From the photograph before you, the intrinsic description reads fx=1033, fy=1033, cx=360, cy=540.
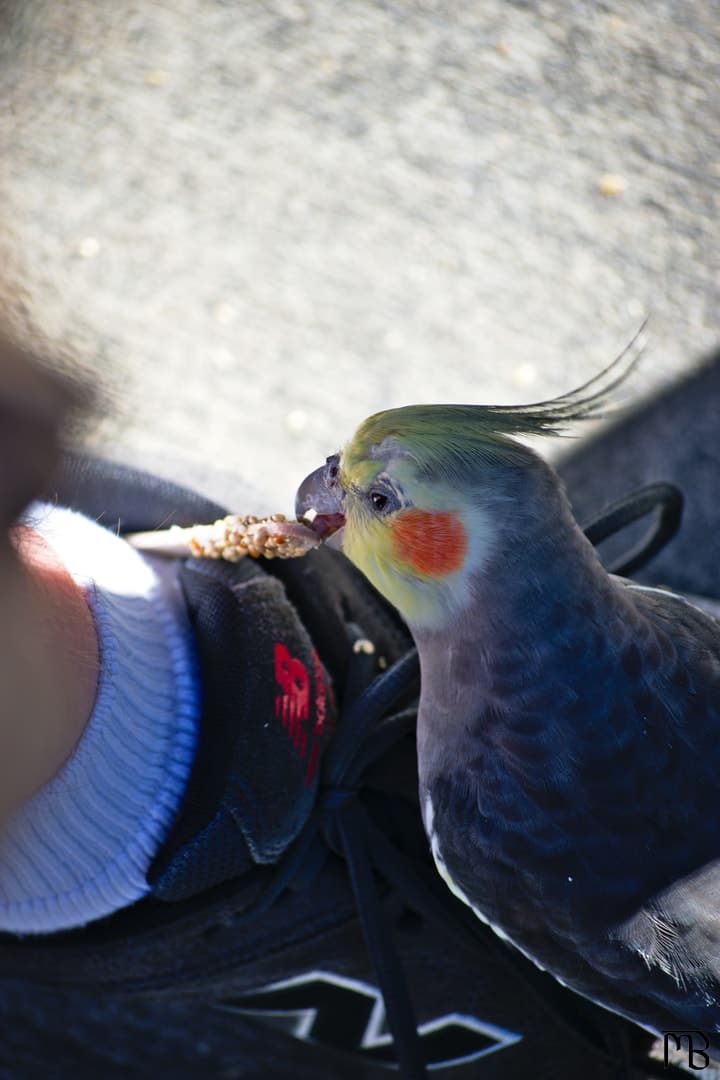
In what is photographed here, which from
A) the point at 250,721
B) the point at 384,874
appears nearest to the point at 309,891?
the point at 384,874

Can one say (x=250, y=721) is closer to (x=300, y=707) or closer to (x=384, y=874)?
(x=300, y=707)

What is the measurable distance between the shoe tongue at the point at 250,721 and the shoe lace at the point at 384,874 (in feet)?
0.07

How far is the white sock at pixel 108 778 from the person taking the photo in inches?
27.8

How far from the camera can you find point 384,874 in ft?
2.85

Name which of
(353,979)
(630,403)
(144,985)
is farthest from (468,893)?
(630,403)

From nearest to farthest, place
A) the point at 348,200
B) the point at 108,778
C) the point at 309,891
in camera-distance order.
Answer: the point at 108,778 < the point at 309,891 < the point at 348,200

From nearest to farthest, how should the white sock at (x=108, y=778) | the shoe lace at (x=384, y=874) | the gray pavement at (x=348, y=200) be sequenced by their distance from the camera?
the white sock at (x=108, y=778) < the shoe lace at (x=384, y=874) < the gray pavement at (x=348, y=200)

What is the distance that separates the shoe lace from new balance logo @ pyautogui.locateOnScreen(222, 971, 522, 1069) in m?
0.06

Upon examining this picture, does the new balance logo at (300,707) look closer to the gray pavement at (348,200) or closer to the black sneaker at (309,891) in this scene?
the black sneaker at (309,891)

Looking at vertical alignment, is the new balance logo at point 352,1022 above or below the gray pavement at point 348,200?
below
